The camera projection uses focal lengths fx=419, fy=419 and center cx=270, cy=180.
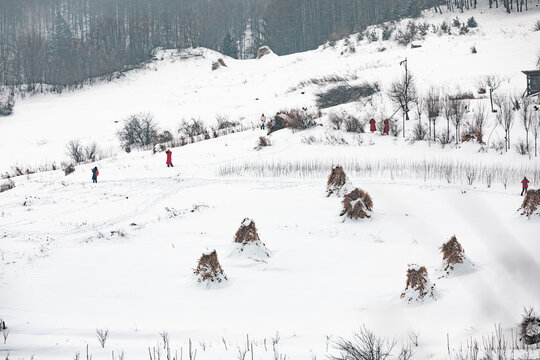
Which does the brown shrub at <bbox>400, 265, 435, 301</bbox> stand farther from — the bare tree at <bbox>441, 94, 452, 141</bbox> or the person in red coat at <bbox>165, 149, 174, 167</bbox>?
the person in red coat at <bbox>165, 149, 174, 167</bbox>

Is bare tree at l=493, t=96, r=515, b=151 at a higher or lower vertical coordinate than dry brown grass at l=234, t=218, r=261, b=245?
higher

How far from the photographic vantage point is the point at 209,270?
7.97 metres

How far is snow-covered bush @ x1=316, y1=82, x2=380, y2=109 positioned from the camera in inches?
1230

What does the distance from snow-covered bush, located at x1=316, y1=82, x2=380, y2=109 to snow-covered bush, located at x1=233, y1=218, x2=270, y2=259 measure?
23.2 metres

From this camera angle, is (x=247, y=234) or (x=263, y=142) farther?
(x=263, y=142)

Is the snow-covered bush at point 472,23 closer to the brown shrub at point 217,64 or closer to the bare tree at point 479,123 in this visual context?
the bare tree at point 479,123

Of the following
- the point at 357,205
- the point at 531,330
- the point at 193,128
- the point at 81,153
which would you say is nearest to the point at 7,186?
the point at 81,153

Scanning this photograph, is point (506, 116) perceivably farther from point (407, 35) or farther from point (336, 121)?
point (407, 35)

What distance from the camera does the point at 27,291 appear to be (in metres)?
7.87

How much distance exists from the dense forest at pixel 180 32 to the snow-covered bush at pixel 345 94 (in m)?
31.2

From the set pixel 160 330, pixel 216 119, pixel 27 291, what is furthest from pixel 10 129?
pixel 160 330

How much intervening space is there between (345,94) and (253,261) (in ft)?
81.9

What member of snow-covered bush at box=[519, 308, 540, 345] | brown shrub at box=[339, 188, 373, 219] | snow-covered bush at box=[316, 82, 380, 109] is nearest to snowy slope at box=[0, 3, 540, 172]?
snow-covered bush at box=[316, 82, 380, 109]

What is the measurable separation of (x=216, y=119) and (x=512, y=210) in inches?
1105
